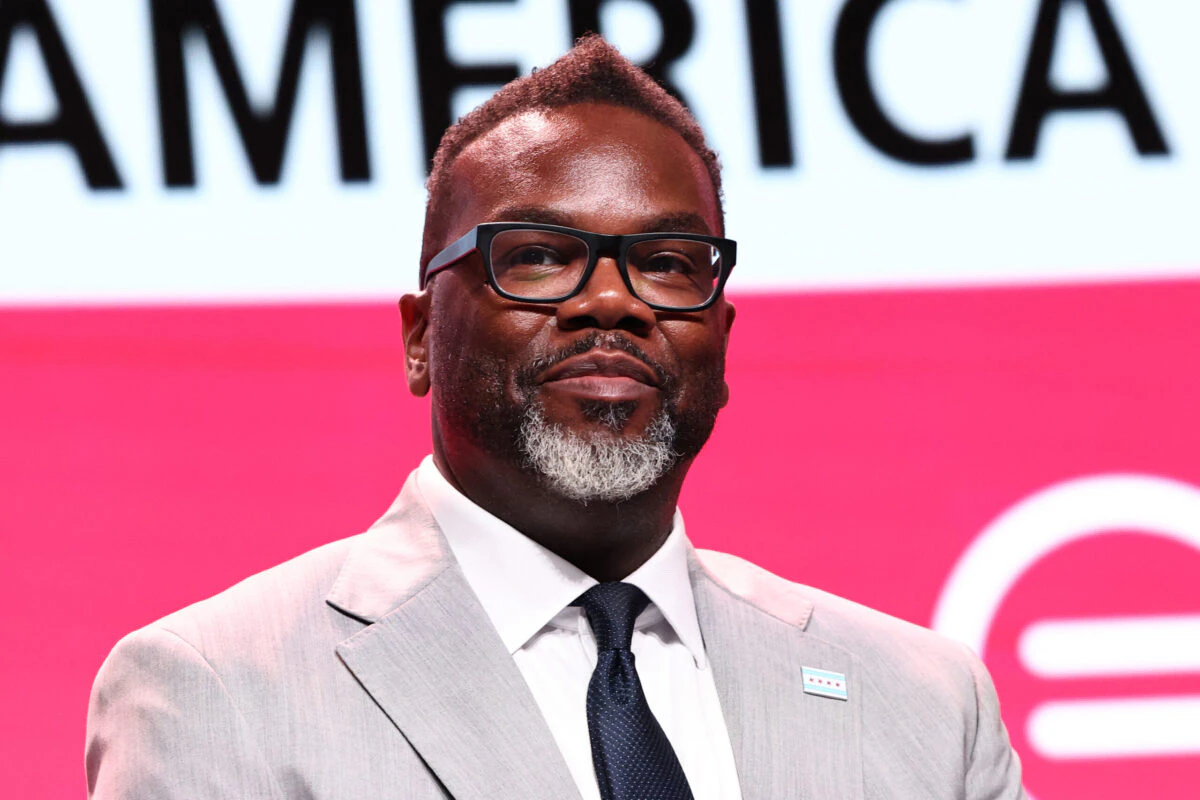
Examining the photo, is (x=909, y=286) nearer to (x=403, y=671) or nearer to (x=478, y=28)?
(x=478, y=28)

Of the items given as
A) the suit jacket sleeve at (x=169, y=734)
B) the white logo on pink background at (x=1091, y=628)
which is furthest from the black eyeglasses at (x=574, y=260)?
the white logo on pink background at (x=1091, y=628)

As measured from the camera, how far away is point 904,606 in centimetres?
258

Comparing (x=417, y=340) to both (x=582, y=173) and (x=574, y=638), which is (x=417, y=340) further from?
(x=574, y=638)

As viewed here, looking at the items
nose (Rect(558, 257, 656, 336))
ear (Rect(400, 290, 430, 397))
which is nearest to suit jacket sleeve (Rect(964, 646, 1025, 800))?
nose (Rect(558, 257, 656, 336))

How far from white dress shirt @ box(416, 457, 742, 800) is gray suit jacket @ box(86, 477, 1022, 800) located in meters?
0.03

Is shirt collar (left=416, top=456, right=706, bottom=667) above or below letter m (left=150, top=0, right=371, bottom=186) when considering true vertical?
below

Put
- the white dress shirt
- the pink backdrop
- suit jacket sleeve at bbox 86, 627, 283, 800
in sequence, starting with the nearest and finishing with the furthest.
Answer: suit jacket sleeve at bbox 86, 627, 283, 800, the white dress shirt, the pink backdrop

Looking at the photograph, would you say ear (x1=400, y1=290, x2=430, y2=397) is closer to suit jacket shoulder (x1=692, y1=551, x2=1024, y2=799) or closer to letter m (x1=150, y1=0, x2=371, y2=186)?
suit jacket shoulder (x1=692, y1=551, x2=1024, y2=799)

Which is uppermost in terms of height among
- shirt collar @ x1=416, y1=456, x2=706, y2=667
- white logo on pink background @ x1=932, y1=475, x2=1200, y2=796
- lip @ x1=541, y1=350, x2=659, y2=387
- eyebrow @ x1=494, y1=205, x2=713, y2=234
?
eyebrow @ x1=494, y1=205, x2=713, y2=234

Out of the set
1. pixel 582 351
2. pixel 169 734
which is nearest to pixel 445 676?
pixel 169 734

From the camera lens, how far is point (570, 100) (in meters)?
1.80

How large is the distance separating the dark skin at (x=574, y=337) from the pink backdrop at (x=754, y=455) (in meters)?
0.78

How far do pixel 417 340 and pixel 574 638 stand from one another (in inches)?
19.2

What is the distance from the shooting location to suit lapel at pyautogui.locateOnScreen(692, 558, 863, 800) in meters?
1.63
